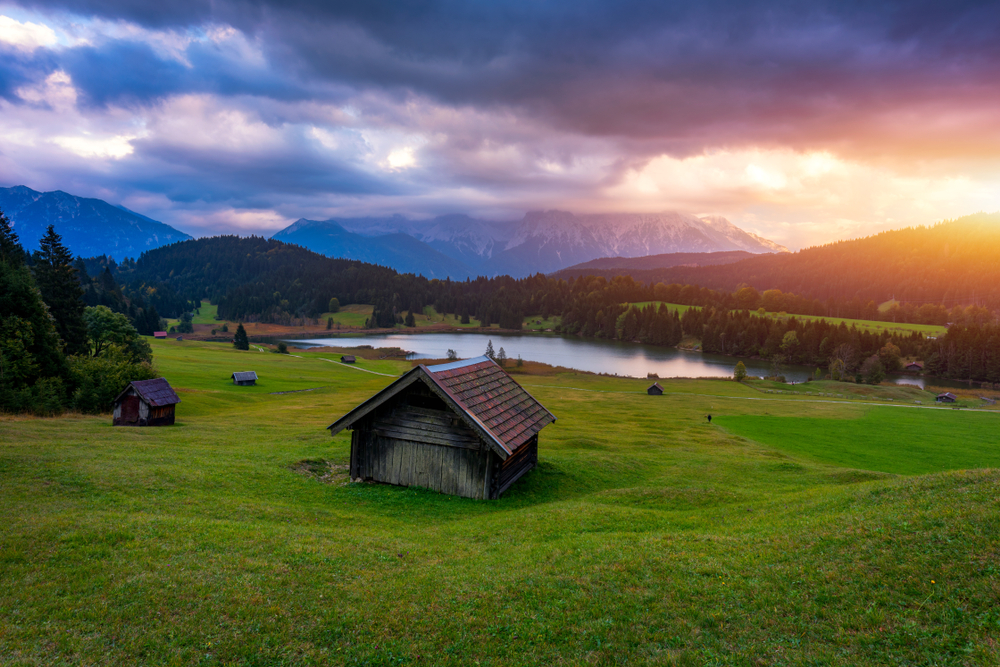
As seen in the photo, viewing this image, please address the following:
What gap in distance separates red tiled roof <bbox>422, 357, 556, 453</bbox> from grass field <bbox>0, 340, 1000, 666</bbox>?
285 centimetres

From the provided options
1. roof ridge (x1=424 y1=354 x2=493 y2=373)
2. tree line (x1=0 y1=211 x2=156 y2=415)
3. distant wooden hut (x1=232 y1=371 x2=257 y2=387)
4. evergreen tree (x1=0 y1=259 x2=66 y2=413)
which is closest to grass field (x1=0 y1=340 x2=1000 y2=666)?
roof ridge (x1=424 y1=354 x2=493 y2=373)

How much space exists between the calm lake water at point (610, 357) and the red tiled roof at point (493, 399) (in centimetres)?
9997

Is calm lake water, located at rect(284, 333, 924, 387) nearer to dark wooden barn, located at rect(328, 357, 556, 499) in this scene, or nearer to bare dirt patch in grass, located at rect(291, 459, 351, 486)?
bare dirt patch in grass, located at rect(291, 459, 351, 486)

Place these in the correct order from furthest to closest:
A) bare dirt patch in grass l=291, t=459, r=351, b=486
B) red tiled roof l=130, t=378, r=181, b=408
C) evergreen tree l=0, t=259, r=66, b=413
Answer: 1. red tiled roof l=130, t=378, r=181, b=408
2. evergreen tree l=0, t=259, r=66, b=413
3. bare dirt patch in grass l=291, t=459, r=351, b=486

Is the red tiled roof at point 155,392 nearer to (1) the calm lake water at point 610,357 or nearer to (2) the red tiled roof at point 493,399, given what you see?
(2) the red tiled roof at point 493,399

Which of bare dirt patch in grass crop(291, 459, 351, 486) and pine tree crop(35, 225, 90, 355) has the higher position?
pine tree crop(35, 225, 90, 355)

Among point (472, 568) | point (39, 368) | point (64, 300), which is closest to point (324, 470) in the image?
point (472, 568)

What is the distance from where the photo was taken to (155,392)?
37.1 m

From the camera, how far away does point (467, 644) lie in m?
8.79

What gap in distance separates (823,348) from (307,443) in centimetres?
17337

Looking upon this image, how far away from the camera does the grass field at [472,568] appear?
8.26 m

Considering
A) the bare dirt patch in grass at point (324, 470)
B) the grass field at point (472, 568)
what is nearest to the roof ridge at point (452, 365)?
the grass field at point (472, 568)

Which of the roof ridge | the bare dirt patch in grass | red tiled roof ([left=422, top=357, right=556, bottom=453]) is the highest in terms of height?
the roof ridge

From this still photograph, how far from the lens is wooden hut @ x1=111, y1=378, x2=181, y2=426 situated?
118ft
